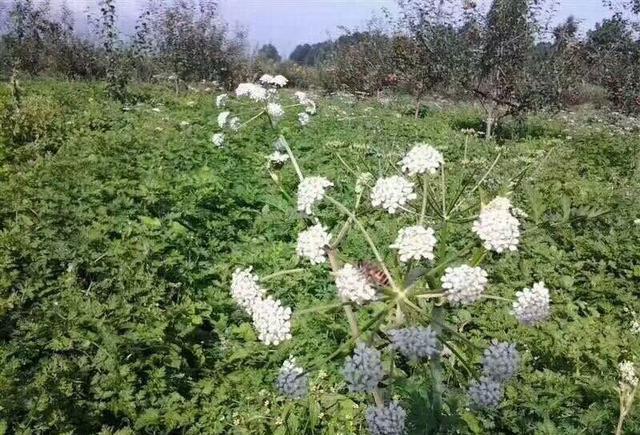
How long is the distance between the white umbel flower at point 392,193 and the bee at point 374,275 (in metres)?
0.14

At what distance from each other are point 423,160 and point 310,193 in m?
0.28

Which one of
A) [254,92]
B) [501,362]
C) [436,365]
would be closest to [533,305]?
[501,362]

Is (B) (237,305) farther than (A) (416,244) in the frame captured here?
Yes

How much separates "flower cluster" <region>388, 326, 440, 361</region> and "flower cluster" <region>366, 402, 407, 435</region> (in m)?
0.12

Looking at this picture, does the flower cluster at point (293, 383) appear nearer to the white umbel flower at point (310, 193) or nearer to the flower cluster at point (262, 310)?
the flower cluster at point (262, 310)

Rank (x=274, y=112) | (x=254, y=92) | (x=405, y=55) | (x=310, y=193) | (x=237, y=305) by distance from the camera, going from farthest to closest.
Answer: (x=405, y=55), (x=237, y=305), (x=254, y=92), (x=274, y=112), (x=310, y=193)

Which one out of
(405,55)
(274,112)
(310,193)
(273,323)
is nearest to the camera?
(273,323)

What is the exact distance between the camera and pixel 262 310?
52.3 inches

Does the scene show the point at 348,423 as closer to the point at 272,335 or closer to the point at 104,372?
the point at 104,372

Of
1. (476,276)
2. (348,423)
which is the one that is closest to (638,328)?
(348,423)

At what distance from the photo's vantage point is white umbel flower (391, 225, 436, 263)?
127cm

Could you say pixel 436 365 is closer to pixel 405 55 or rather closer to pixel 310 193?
pixel 310 193

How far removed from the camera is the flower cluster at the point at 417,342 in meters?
1.19

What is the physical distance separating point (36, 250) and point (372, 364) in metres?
3.48
